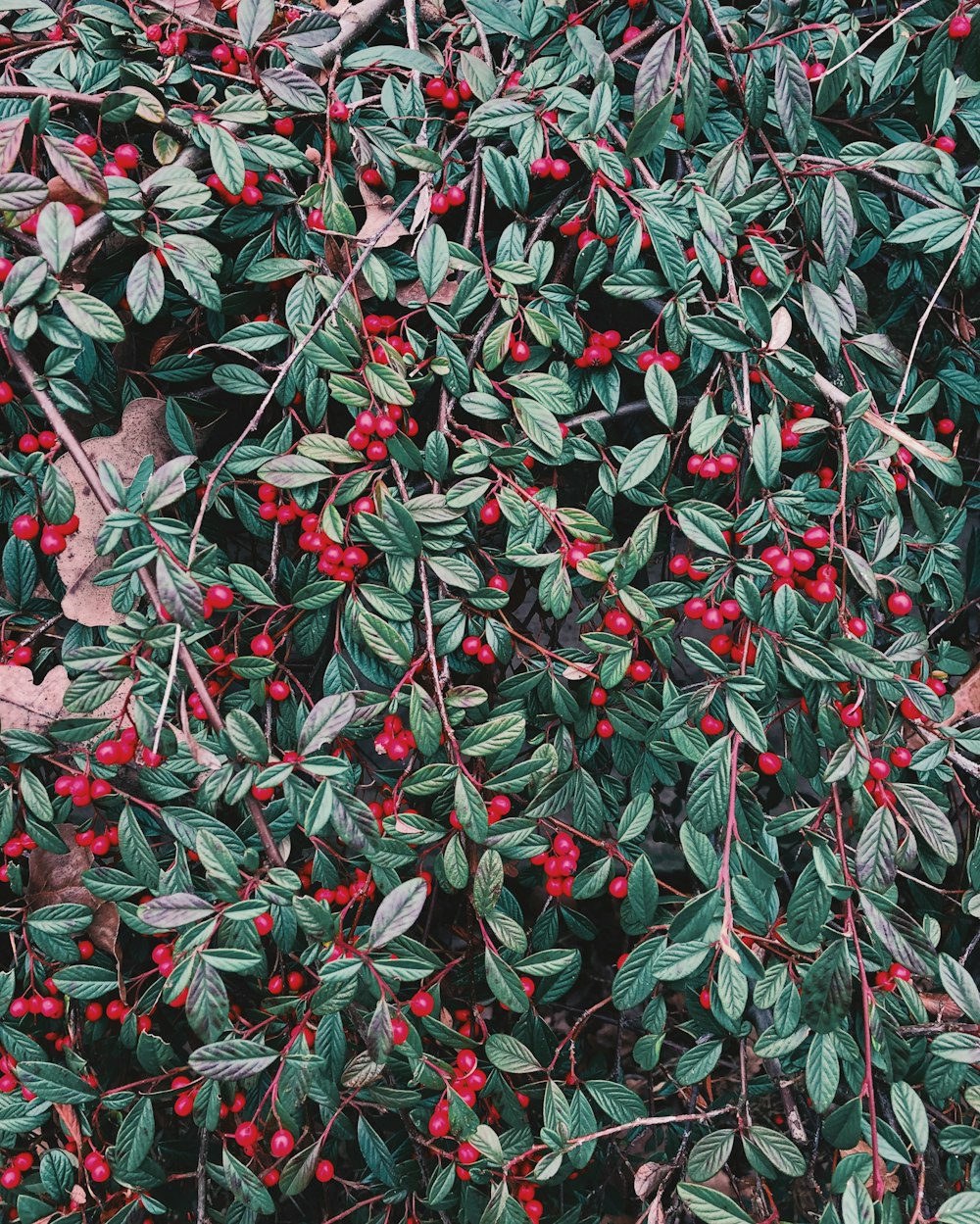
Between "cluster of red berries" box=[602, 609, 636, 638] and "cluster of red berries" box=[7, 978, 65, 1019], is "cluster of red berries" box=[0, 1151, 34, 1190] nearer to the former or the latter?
"cluster of red berries" box=[7, 978, 65, 1019]

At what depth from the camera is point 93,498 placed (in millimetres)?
1259

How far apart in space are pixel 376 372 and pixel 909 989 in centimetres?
102

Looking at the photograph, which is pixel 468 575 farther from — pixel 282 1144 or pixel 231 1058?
pixel 282 1144

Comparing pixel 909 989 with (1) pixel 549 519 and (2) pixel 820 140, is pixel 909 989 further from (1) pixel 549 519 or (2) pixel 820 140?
(2) pixel 820 140

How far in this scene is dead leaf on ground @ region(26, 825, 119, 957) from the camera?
1300mm

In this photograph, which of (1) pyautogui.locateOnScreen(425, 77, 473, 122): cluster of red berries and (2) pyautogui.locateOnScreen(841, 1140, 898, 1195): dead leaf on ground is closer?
(2) pyautogui.locateOnScreen(841, 1140, 898, 1195): dead leaf on ground

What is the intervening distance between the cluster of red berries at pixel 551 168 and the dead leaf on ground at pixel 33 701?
876 millimetres

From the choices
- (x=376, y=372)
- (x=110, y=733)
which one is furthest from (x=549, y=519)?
(x=110, y=733)

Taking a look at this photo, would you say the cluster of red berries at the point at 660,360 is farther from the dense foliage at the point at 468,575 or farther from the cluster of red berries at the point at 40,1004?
the cluster of red berries at the point at 40,1004

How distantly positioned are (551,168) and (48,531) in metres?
0.82

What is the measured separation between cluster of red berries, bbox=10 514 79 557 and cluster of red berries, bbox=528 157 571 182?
30.0 inches

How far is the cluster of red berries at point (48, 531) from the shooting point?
3.82 feet

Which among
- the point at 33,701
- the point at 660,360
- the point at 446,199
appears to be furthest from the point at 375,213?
the point at 33,701

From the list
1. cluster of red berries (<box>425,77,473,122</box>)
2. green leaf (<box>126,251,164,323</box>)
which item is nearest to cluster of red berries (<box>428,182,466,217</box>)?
cluster of red berries (<box>425,77,473,122</box>)
